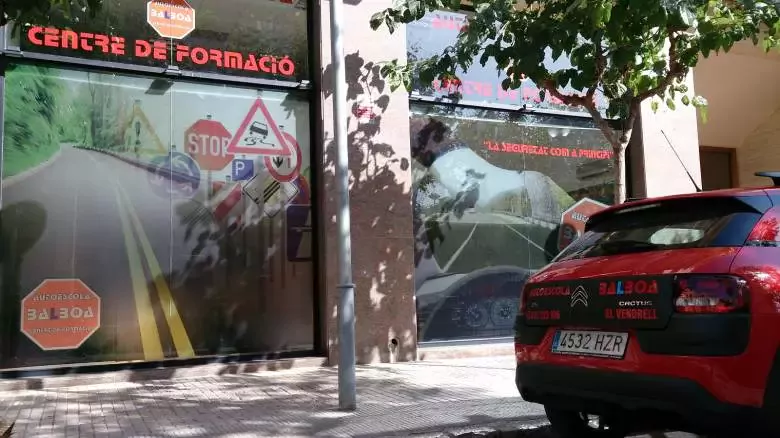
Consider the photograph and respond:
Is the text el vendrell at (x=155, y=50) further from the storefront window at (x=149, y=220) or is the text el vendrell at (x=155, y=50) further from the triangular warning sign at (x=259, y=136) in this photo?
the triangular warning sign at (x=259, y=136)

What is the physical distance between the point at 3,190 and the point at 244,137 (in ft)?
9.28

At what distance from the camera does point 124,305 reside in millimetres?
7695

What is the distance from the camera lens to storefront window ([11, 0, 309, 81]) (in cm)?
772

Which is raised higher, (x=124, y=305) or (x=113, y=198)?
(x=113, y=198)

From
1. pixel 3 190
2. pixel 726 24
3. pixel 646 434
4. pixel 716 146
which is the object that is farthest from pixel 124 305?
pixel 716 146

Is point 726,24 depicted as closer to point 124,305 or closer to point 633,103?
point 633,103

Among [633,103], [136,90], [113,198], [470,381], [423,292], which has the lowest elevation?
[470,381]

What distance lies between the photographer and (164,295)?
7895mm

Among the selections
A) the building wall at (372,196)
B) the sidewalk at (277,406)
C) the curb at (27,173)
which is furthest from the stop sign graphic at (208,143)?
the sidewalk at (277,406)

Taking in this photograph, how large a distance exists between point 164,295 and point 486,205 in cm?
479

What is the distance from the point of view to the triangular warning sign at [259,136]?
8.52 m

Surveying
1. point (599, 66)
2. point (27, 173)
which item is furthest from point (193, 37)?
point (599, 66)

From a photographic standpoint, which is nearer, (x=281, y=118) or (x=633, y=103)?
(x=633, y=103)

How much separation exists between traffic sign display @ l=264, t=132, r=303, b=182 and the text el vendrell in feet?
3.17
